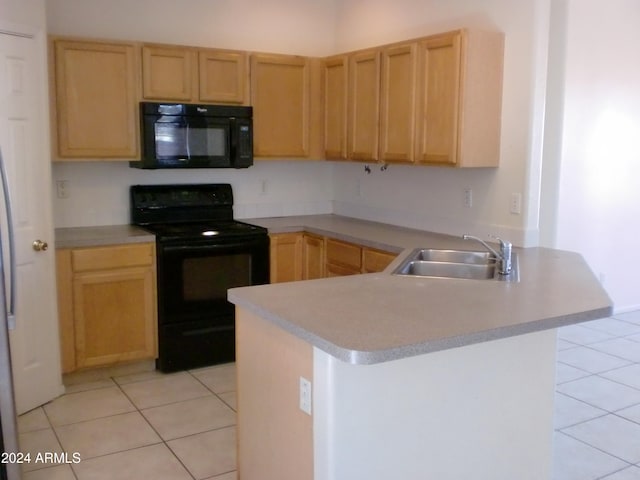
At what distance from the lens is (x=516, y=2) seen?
370cm

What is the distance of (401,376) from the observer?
2.06 meters

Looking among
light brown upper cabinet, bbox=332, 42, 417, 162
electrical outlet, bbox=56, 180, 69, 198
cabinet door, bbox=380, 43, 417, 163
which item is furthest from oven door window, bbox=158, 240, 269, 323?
cabinet door, bbox=380, 43, 417, 163

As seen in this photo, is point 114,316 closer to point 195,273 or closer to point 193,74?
point 195,273

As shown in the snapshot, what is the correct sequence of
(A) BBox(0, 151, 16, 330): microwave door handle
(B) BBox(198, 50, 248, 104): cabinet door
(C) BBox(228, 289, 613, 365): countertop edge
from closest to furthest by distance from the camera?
(C) BBox(228, 289, 613, 365): countertop edge, (A) BBox(0, 151, 16, 330): microwave door handle, (B) BBox(198, 50, 248, 104): cabinet door

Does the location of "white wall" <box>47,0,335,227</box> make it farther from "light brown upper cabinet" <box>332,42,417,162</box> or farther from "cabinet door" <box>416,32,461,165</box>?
"cabinet door" <box>416,32,461,165</box>

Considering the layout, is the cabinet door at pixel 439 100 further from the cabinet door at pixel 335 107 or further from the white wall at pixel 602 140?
the white wall at pixel 602 140

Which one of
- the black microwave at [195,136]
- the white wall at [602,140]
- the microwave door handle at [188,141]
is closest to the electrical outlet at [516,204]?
the white wall at [602,140]

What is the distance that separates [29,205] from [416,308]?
2298mm

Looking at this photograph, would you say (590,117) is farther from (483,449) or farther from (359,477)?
(359,477)

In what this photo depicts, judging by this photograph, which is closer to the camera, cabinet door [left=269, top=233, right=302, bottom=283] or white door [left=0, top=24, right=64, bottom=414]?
white door [left=0, top=24, right=64, bottom=414]

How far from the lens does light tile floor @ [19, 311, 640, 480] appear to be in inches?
116

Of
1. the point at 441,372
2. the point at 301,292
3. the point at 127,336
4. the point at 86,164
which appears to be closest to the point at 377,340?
the point at 441,372

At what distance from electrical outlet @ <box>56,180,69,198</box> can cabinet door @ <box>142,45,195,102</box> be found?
31.7 inches

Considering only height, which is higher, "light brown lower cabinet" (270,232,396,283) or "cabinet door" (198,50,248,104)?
"cabinet door" (198,50,248,104)
